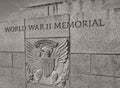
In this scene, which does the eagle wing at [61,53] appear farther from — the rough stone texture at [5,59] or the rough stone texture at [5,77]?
the rough stone texture at [5,77]

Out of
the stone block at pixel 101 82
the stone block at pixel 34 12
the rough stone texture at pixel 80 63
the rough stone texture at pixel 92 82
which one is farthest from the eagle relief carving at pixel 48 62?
the stone block at pixel 34 12

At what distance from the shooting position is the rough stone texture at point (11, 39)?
19.4 ft

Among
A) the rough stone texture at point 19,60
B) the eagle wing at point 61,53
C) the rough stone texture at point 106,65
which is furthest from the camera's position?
the rough stone texture at point 19,60

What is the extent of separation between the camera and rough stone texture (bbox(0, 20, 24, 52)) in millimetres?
5922

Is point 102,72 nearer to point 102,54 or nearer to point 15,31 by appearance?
point 102,54

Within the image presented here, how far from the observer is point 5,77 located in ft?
20.9

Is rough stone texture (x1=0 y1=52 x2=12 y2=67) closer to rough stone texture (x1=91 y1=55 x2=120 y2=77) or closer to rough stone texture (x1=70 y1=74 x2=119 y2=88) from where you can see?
rough stone texture (x1=70 y1=74 x2=119 y2=88)

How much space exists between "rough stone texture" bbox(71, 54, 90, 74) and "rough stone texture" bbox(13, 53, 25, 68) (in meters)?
1.85

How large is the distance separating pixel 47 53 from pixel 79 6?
5.36 ft

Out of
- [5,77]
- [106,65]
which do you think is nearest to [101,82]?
[106,65]

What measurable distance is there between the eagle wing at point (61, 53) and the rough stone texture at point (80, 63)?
24cm

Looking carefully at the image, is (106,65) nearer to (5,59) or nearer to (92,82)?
(92,82)

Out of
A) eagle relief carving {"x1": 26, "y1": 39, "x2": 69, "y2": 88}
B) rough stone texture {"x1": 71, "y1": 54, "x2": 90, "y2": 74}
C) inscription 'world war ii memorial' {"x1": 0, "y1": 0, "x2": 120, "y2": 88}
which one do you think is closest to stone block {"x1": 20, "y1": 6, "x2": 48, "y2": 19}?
inscription 'world war ii memorial' {"x1": 0, "y1": 0, "x2": 120, "y2": 88}

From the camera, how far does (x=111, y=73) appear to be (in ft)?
14.3
